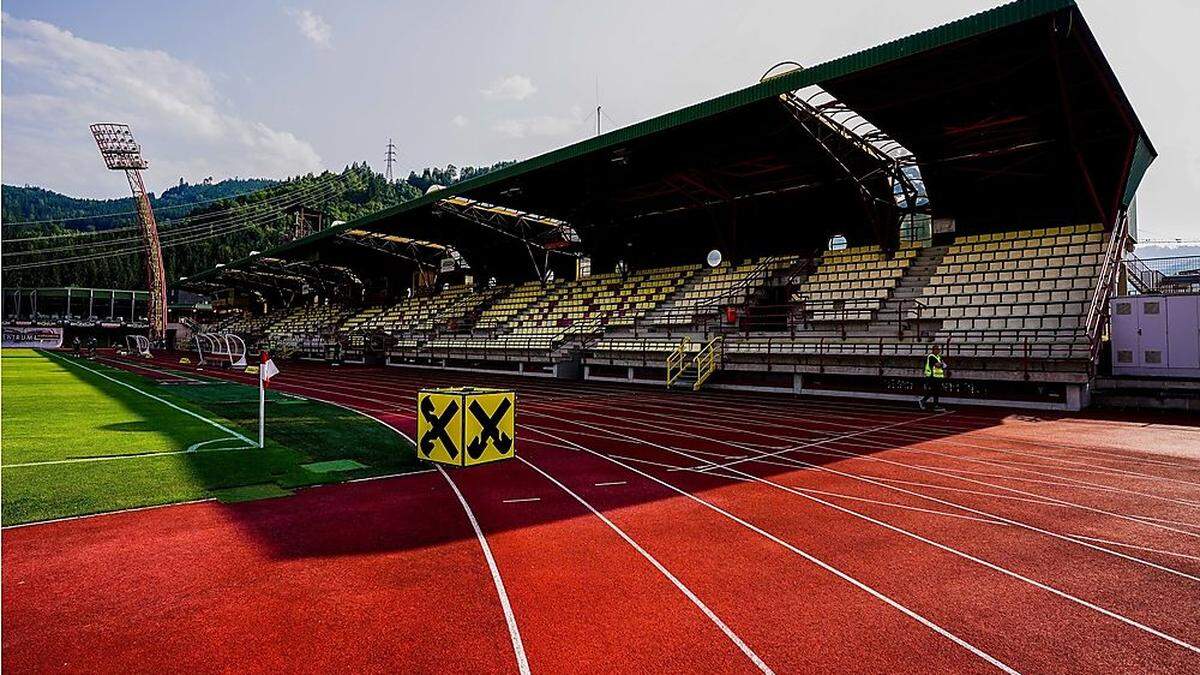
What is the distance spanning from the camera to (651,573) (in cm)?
547

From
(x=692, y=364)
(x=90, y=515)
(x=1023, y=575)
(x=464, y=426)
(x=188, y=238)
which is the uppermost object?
(x=188, y=238)

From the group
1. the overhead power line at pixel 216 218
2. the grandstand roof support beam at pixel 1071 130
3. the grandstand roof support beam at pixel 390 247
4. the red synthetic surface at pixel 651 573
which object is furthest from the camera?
the overhead power line at pixel 216 218

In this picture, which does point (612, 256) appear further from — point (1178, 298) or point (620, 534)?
point (620, 534)

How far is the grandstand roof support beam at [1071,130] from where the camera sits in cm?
1460

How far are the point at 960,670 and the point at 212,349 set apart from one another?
49760 millimetres

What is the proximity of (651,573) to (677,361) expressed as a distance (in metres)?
19.1

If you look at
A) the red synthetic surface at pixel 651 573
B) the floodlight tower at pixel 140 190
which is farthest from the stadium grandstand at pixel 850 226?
the floodlight tower at pixel 140 190

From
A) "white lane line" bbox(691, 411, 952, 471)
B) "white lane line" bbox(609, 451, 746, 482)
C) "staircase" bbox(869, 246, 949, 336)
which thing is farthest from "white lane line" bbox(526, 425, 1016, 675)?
"staircase" bbox(869, 246, 949, 336)

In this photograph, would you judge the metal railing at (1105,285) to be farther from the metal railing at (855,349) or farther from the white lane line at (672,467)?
the white lane line at (672,467)

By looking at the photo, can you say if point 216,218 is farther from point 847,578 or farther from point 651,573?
point 847,578

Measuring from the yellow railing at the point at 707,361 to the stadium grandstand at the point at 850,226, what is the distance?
0.09 m

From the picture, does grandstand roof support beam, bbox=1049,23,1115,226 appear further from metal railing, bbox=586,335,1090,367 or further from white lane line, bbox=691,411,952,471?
white lane line, bbox=691,411,952,471

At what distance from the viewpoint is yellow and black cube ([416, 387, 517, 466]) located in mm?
9484

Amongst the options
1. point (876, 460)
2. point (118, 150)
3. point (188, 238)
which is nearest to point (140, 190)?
point (118, 150)
